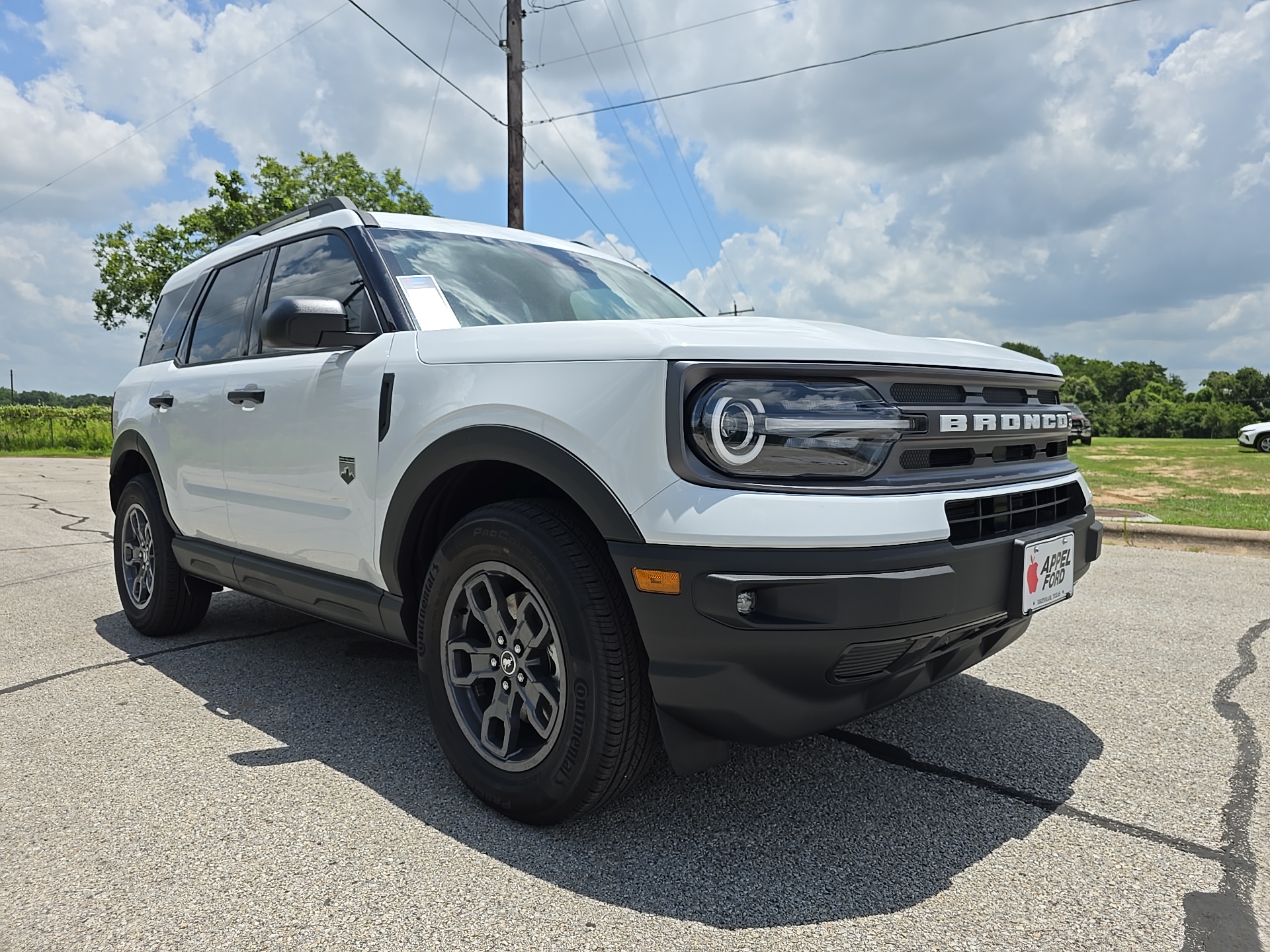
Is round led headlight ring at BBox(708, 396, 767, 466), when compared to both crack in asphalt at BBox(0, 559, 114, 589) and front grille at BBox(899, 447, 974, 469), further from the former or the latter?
crack in asphalt at BBox(0, 559, 114, 589)

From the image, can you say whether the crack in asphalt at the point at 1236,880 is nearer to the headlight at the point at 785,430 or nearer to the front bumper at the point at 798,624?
the front bumper at the point at 798,624

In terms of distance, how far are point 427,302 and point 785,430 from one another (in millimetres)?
1516

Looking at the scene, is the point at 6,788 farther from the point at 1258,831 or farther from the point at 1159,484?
the point at 1159,484

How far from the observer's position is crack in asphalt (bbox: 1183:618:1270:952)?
6.18 ft

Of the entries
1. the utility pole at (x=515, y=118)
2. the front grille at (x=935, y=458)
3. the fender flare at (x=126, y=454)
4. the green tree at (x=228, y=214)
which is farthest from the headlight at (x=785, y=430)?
the green tree at (x=228, y=214)

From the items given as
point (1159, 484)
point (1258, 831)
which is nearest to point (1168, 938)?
point (1258, 831)

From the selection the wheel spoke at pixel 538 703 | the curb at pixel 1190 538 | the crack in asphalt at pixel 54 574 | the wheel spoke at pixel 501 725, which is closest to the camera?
the wheel spoke at pixel 538 703

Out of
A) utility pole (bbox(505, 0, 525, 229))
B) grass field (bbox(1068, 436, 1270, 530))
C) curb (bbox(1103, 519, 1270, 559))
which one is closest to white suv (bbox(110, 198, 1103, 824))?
curb (bbox(1103, 519, 1270, 559))

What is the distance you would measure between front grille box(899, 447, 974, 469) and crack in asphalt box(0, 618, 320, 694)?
3.64 metres

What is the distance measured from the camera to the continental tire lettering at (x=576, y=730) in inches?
87.0

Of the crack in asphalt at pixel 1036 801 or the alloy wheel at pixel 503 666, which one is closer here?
the crack in asphalt at pixel 1036 801

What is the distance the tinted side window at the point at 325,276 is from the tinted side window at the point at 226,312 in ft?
0.86

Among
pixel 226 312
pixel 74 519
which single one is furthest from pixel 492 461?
pixel 74 519

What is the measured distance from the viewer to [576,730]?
224cm
